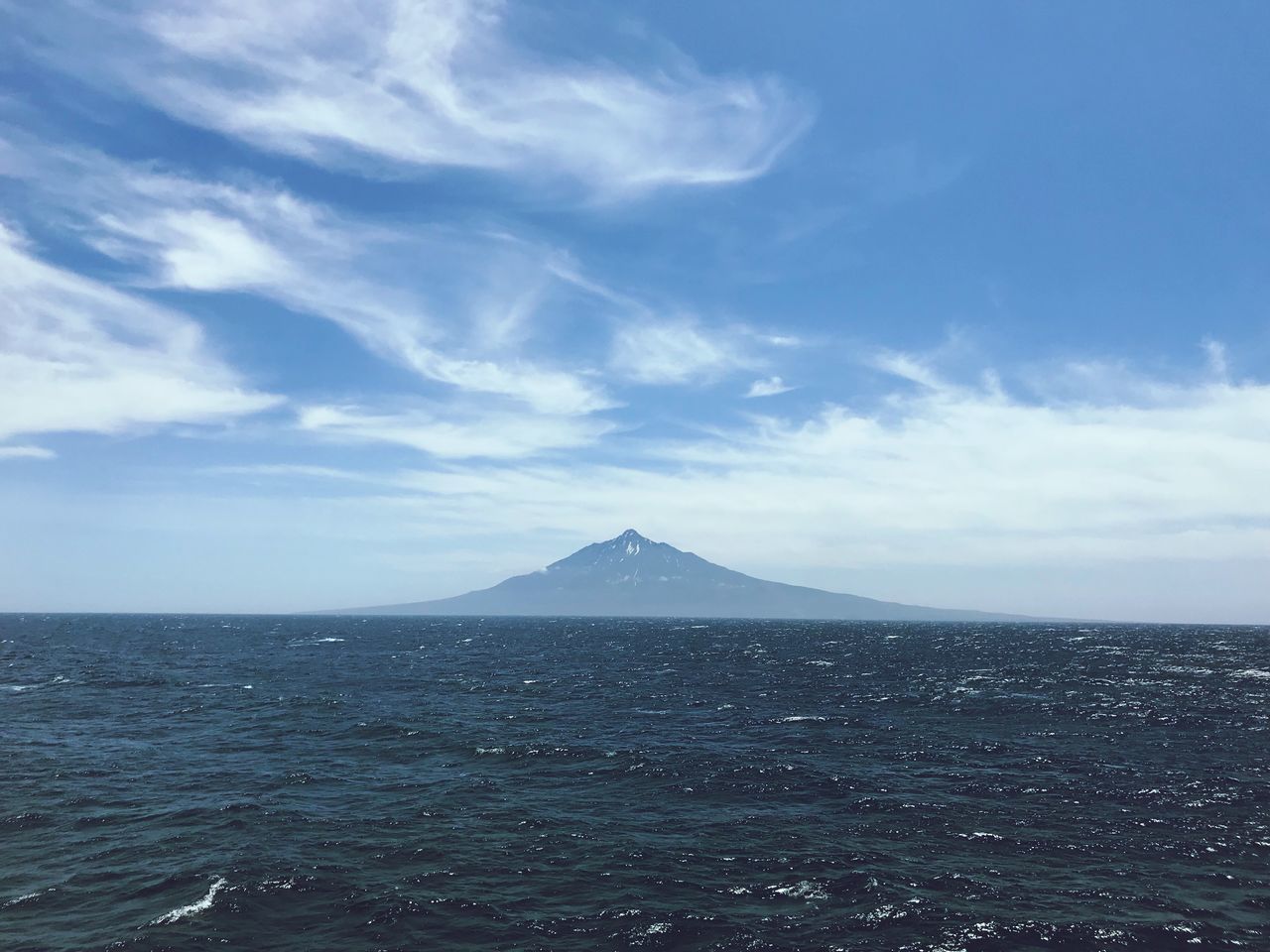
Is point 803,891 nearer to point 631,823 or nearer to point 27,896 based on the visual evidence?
point 631,823

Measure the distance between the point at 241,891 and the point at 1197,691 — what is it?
106 metres

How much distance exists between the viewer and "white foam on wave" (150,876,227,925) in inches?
1045

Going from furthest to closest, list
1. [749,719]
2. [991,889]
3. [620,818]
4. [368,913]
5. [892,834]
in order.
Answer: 1. [749,719]
2. [620,818]
3. [892,834]
4. [991,889]
5. [368,913]

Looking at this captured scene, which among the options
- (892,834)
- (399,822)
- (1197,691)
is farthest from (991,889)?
(1197,691)

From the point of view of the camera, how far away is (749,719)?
67.7 m

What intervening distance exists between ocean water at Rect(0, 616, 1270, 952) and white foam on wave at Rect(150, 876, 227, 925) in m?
0.10

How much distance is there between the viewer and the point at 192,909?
90.0ft

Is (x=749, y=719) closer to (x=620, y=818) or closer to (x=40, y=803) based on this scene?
(x=620, y=818)

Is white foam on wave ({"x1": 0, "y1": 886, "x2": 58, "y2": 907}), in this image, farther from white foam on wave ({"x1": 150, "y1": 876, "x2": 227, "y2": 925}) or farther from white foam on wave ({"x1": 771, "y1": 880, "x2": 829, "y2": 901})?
white foam on wave ({"x1": 771, "y1": 880, "x2": 829, "y2": 901})

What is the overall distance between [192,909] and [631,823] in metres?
20.3

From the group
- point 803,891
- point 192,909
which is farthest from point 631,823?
point 192,909

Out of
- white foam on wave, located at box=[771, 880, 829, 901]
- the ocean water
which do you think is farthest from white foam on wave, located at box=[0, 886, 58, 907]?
white foam on wave, located at box=[771, 880, 829, 901]

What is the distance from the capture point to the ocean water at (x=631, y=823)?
26.8m

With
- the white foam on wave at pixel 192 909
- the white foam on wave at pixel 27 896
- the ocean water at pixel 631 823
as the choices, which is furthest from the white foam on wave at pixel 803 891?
the white foam on wave at pixel 27 896
